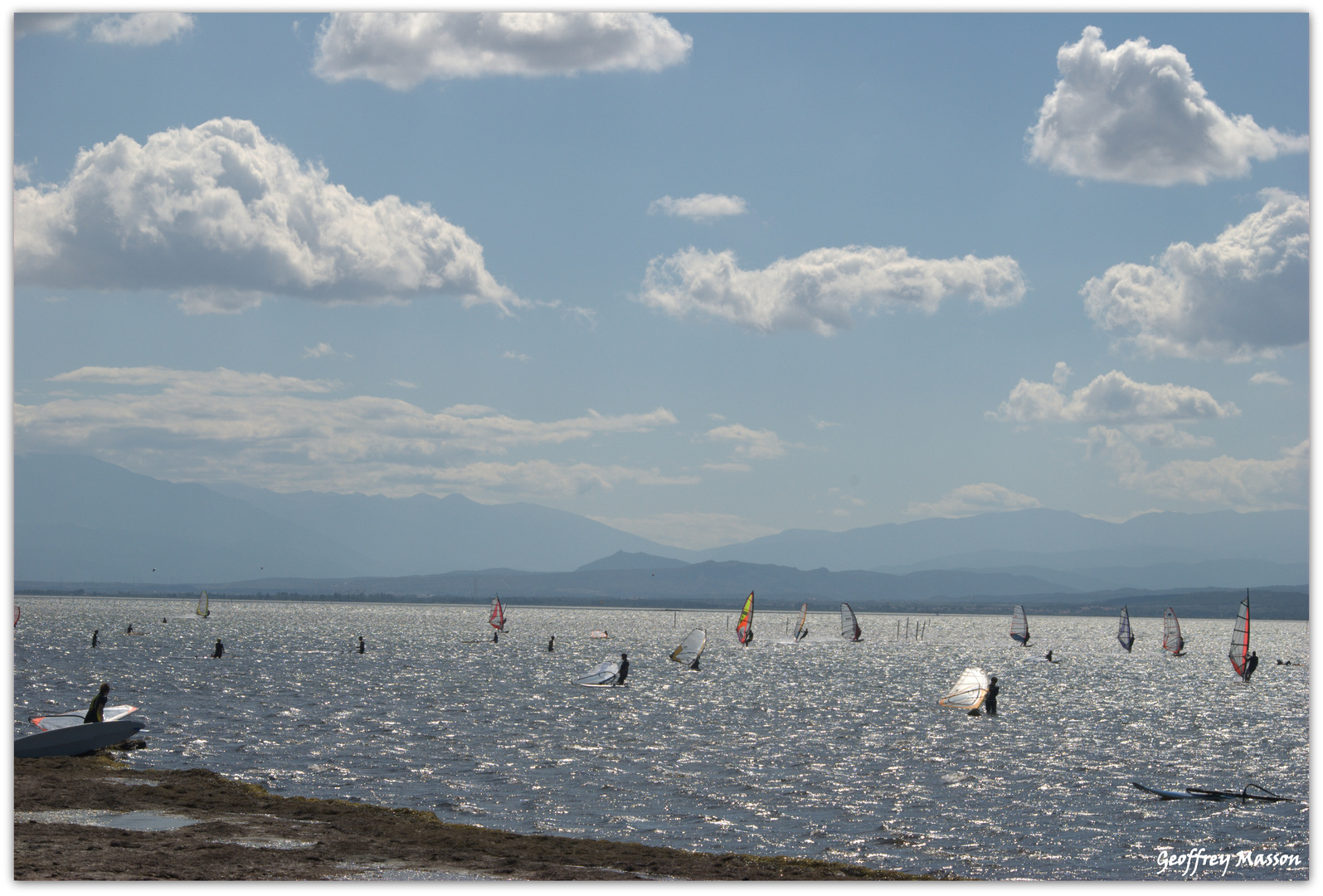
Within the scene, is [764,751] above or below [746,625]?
below

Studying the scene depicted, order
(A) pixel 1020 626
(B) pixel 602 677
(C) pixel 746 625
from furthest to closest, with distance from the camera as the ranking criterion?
(A) pixel 1020 626
(C) pixel 746 625
(B) pixel 602 677

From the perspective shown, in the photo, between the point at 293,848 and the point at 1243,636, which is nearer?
the point at 293,848

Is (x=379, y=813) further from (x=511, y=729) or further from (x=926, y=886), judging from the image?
(x=511, y=729)

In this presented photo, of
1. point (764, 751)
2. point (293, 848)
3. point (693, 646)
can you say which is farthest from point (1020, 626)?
point (293, 848)

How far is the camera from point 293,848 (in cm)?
2231

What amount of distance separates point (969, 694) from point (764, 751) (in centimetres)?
2120

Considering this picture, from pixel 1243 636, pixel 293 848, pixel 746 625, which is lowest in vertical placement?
pixel 746 625

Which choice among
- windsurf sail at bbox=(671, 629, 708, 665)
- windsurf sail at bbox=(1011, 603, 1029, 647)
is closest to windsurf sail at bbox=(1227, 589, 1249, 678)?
windsurf sail at bbox=(671, 629, 708, 665)

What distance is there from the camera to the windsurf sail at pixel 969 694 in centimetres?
6034

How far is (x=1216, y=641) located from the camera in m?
196

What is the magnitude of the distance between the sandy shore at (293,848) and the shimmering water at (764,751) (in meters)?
3.09

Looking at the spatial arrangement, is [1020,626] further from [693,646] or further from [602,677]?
[602,677]

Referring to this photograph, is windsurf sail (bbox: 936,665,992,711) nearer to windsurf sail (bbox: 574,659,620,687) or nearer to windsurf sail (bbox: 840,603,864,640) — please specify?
windsurf sail (bbox: 574,659,620,687)

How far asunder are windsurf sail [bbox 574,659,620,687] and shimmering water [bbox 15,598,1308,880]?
79.1 inches
